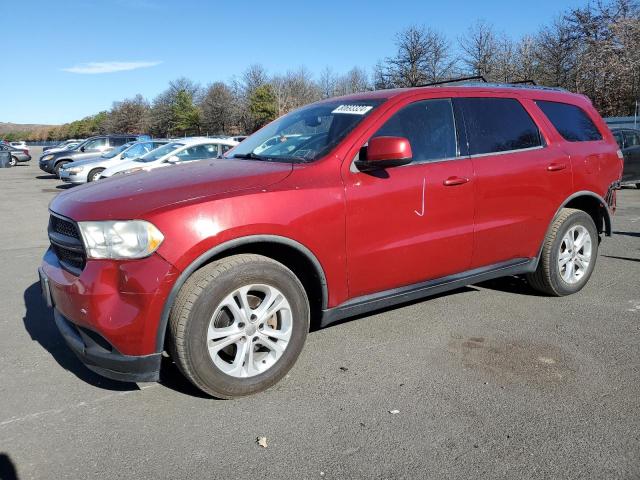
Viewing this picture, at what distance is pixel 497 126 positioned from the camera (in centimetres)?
430

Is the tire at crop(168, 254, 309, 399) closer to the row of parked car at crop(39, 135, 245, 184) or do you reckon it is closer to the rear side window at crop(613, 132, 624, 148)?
the row of parked car at crop(39, 135, 245, 184)

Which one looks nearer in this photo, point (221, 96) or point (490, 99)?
point (490, 99)

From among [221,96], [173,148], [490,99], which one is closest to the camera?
[490,99]

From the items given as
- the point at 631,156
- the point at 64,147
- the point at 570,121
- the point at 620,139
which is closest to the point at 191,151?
the point at 570,121

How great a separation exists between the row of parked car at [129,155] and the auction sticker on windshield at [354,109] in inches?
114

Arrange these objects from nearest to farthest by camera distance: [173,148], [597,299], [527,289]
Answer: [597,299]
[527,289]
[173,148]

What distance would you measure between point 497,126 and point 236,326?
2.66 m

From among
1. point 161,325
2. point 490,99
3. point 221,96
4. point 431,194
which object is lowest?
point 161,325

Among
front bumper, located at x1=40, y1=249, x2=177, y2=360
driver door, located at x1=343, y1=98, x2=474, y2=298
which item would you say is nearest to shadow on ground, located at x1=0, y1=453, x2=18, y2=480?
front bumper, located at x1=40, y1=249, x2=177, y2=360

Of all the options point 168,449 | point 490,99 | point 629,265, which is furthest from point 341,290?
point 629,265

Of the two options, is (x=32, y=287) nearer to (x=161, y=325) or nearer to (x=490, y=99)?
(x=161, y=325)

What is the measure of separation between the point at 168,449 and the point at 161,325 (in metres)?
Result: 0.63

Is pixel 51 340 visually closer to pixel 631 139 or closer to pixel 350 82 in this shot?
pixel 631 139

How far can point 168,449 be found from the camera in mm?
2670
